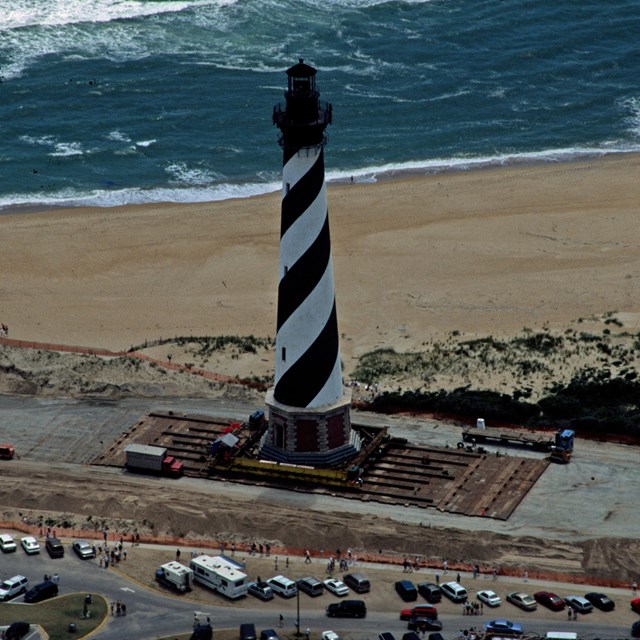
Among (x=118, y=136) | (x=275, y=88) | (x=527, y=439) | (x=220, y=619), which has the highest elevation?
(x=275, y=88)

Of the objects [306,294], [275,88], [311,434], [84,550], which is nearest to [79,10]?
[275,88]

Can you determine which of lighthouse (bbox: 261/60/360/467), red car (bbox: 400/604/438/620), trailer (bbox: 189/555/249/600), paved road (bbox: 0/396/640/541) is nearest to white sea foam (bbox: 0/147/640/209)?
paved road (bbox: 0/396/640/541)

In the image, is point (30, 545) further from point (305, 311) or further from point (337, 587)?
point (305, 311)

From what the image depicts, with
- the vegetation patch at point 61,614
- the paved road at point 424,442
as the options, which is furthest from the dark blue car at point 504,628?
the vegetation patch at point 61,614

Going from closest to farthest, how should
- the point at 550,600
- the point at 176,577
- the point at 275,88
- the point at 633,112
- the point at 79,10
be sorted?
the point at 550,600, the point at 176,577, the point at 633,112, the point at 275,88, the point at 79,10

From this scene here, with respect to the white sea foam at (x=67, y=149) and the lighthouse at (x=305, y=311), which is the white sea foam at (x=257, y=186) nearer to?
the white sea foam at (x=67, y=149)

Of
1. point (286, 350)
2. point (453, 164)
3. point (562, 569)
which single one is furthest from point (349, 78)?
point (562, 569)

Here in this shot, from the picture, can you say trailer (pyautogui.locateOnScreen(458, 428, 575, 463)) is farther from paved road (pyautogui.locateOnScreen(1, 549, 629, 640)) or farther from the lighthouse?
paved road (pyautogui.locateOnScreen(1, 549, 629, 640))
